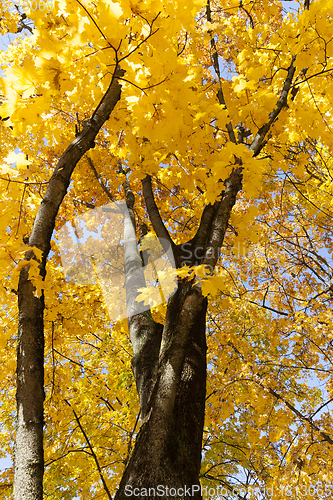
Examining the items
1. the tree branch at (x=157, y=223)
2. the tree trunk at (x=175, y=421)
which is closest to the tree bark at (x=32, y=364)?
the tree trunk at (x=175, y=421)

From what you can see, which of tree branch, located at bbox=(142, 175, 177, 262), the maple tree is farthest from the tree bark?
tree branch, located at bbox=(142, 175, 177, 262)

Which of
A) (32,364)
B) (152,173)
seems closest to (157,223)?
(152,173)

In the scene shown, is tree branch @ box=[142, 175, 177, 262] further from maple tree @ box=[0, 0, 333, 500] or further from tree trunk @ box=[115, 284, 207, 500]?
tree trunk @ box=[115, 284, 207, 500]

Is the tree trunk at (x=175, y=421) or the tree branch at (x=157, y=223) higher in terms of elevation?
the tree branch at (x=157, y=223)

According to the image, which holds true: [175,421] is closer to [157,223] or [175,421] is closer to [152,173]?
[157,223]

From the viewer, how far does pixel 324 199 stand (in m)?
5.28

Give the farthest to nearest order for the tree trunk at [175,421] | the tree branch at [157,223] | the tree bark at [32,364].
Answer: the tree branch at [157,223] → the tree trunk at [175,421] → the tree bark at [32,364]

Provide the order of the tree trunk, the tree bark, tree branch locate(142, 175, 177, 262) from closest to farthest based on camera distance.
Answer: the tree bark, the tree trunk, tree branch locate(142, 175, 177, 262)

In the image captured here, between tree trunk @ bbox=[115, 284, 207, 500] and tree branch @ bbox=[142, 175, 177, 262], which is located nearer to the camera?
tree trunk @ bbox=[115, 284, 207, 500]

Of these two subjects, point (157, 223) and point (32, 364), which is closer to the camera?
point (32, 364)

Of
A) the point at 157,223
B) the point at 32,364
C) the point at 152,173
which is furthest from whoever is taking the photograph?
the point at 152,173

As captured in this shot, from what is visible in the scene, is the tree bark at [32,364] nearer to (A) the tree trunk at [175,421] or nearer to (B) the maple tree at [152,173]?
(B) the maple tree at [152,173]

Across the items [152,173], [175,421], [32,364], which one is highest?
[152,173]

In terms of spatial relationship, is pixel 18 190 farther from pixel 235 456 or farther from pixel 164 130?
pixel 235 456
